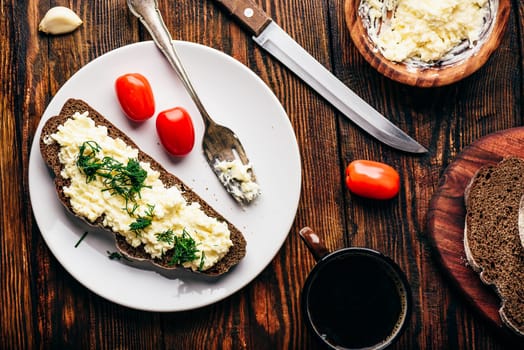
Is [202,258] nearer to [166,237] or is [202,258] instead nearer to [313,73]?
[166,237]

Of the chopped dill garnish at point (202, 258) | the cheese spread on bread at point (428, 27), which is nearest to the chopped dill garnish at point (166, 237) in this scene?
the chopped dill garnish at point (202, 258)

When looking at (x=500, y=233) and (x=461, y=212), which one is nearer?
(x=500, y=233)

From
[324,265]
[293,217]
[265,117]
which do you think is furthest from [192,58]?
[324,265]

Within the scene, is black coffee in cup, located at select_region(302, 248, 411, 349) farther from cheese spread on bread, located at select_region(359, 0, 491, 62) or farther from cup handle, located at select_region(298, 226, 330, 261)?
cheese spread on bread, located at select_region(359, 0, 491, 62)

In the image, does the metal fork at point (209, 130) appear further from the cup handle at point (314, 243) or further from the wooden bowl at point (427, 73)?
the wooden bowl at point (427, 73)

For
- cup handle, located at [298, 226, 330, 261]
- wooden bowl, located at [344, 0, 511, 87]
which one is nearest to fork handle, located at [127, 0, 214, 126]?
cup handle, located at [298, 226, 330, 261]

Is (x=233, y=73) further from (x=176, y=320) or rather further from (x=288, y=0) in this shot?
(x=176, y=320)

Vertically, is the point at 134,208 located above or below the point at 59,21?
below

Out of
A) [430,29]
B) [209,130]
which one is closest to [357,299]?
[209,130]
